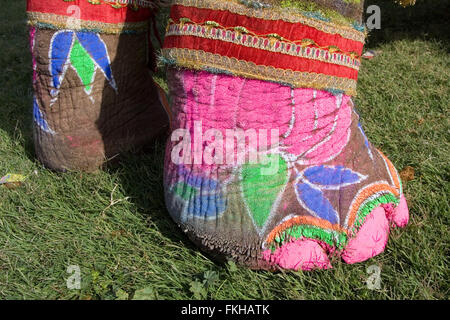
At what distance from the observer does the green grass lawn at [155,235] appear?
1354 mm

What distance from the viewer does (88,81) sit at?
6.23ft

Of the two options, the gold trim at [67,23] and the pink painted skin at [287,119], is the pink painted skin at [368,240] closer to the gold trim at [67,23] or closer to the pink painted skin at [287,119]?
the pink painted skin at [287,119]

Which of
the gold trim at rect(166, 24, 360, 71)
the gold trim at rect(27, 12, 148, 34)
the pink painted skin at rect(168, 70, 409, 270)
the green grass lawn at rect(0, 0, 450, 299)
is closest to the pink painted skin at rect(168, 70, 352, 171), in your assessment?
the pink painted skin at rect(168, 70, 409, 270)

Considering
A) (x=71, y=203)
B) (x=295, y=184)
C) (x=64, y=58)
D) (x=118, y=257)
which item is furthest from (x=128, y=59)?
(x=295, y=184)

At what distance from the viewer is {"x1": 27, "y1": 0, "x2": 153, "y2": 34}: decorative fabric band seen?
1747mm

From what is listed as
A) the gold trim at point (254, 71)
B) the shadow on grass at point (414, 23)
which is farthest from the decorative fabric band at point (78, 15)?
the shadow on grass at point (414, 23)

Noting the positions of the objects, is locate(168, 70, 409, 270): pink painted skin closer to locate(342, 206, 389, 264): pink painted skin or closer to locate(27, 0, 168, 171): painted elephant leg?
locate(342, 206, 389, 264): pink painted skin

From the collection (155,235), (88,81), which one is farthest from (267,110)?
(88,81)

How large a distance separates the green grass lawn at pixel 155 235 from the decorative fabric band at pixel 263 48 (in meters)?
0.64

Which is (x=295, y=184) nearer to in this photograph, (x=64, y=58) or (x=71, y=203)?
(x=71, y=203)

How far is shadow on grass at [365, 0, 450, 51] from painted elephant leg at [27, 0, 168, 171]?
241 cm

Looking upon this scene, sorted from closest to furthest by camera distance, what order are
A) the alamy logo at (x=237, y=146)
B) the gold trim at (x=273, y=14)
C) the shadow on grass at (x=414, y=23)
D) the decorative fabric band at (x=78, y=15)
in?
the gold trim at (x=273, y=14)
the alamy logo at (x=237, y=146)
the decorative fabric band at (x=78, y=15)
the shadow on grass at (x=414, y=23)

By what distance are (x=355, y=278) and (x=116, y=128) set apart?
131 centimetres
